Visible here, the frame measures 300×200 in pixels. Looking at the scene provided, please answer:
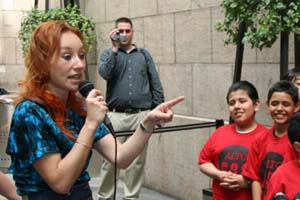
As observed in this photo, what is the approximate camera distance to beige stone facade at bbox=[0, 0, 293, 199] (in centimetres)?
638

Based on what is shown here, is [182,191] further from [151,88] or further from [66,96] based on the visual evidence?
[66,96]

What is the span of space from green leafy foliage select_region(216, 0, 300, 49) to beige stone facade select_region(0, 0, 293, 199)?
112cm

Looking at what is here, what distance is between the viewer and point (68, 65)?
2.62 m

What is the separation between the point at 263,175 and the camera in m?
3.89

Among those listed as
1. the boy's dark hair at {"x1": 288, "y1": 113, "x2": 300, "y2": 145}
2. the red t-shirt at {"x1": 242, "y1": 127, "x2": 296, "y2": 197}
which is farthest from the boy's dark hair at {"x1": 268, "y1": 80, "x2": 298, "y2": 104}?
the boy's dark hair at {"x1": 288, "y1": 113, "x2": 300, "y2": 145}

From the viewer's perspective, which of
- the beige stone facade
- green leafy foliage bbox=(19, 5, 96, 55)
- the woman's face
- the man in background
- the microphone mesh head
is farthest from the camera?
green leafy foliage bbox=(19, 5, 96, 55)

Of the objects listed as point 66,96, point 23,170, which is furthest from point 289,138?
point 23,170

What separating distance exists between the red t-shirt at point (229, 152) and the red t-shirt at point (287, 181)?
2.60 feet

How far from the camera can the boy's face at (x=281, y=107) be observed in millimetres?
3855

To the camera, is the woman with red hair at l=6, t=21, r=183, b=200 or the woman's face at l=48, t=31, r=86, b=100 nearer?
the woman with red hair at l=6, t=21, r=183, b=200

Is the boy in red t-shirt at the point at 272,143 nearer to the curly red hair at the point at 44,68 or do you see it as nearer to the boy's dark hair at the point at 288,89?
the boy's dark hair at the point at 288,89

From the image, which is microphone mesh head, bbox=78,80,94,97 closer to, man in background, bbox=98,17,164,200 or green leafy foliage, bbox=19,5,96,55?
man in background, bbox=98,17,164,200

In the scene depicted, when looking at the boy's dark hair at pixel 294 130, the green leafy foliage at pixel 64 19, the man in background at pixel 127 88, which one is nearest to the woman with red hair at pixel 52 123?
the boy's dark hair at pixel 294 130

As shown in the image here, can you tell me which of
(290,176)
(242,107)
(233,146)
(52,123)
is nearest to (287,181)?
(290,176)
